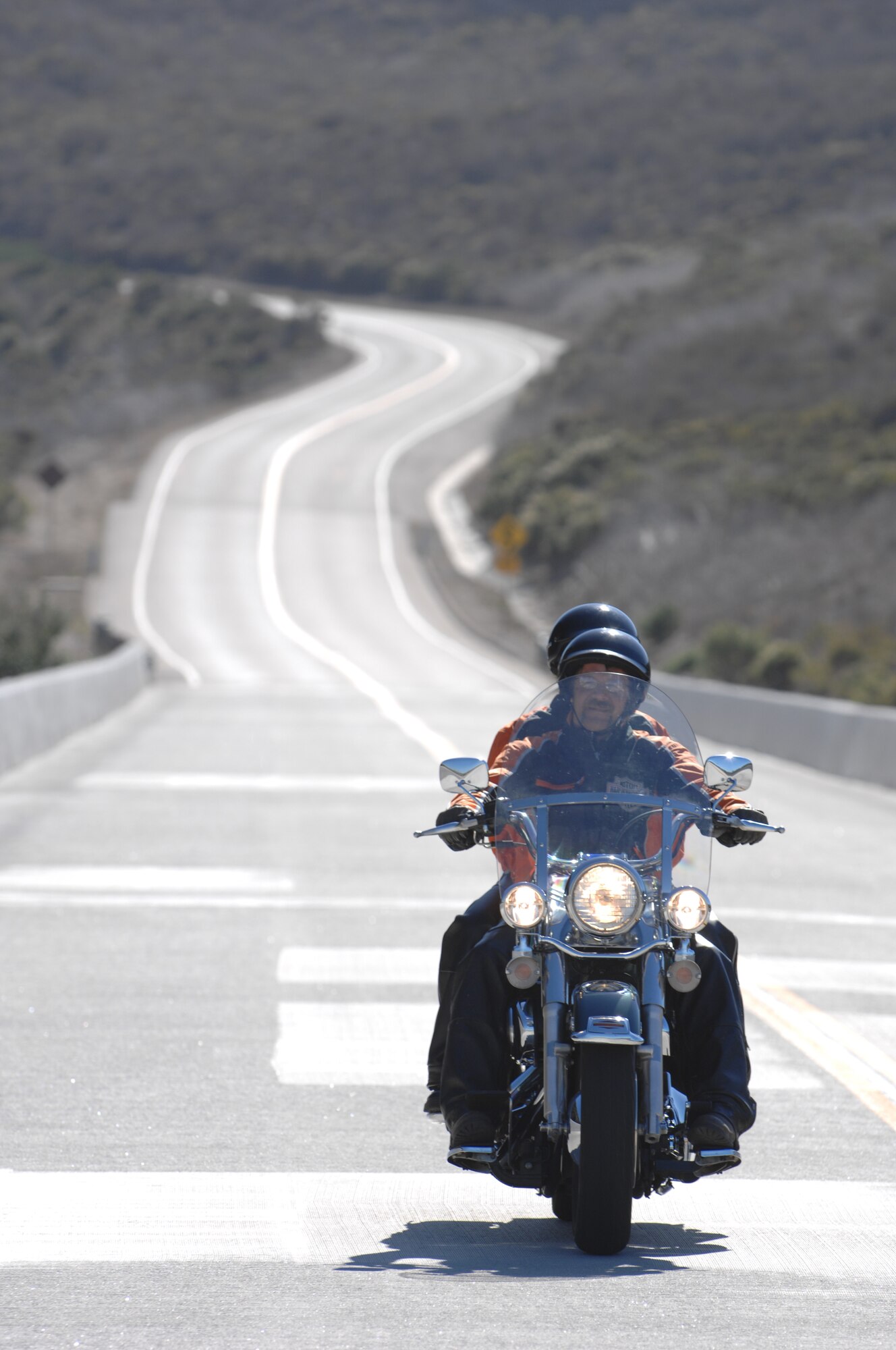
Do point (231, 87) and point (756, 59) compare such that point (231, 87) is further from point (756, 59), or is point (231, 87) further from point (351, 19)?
point (756, 59)

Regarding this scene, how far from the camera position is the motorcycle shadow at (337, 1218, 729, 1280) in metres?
5.47

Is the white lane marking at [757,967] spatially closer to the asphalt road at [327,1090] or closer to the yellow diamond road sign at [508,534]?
the asphalt road at [327,1090]

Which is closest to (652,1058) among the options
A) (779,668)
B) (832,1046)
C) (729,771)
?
(729,771)

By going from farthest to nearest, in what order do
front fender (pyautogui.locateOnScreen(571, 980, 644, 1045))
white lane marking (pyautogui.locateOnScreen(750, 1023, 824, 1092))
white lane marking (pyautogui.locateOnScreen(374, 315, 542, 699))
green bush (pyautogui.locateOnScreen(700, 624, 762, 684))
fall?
1. white lane marking (pyautogui.locateOnScreen(374, 315, 542, 699))
2. green bush (pyautogui.locateOnScreen(700, 624, 762, 684))
3. white lane marking (pyautogui.locateOnScreen(750, 1023, 824, 1092))
4. front fender (pyautogui.locateOnScreen(571, 980, 644, 1045))

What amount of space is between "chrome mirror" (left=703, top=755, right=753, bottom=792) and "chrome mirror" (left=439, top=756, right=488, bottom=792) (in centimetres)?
65

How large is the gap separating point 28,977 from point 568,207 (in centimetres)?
13917

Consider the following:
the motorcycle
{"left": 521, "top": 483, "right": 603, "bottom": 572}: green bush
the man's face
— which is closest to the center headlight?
the motorcycle

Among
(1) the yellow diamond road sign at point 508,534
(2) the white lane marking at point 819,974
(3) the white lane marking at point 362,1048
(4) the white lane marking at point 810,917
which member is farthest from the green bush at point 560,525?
(3) the white lane marking at point 362,1048

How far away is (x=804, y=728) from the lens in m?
27.1

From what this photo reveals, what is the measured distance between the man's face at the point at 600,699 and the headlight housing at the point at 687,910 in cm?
64

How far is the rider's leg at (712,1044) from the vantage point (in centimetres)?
566

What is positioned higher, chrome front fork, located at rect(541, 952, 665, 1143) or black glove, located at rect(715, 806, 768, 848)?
black glove, located at rect(715, 806, 768, 848)

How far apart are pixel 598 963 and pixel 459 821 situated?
69 centimetres

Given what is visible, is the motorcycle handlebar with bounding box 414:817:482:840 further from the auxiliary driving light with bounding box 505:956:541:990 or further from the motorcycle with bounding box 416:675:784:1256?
the auxiliary driving light with bounding box 505:956:541:990
